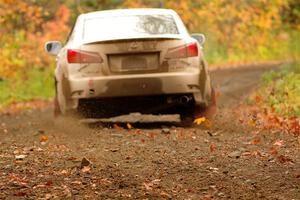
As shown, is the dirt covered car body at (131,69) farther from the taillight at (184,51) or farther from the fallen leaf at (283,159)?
the fallen leaf at (283,159)

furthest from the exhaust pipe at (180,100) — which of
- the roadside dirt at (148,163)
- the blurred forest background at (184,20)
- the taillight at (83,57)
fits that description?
the blurred forest background at (184,20)

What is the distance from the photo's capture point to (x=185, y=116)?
11.6 metres

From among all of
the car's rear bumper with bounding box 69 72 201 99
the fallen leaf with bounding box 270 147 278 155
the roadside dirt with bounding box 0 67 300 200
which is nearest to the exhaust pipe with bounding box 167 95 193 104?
the car's rear bumper with bounding box 69 72 201 99

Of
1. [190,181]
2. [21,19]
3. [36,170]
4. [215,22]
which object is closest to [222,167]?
[190,181]

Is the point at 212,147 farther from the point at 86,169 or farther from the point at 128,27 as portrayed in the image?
the point at 128,27

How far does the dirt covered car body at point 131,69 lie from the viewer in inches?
413

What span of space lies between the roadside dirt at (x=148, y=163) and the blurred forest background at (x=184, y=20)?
9.91 metres

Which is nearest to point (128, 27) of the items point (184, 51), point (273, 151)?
point (184, 51)

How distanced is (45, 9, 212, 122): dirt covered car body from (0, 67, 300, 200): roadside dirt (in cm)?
43

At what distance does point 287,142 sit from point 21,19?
684 inches

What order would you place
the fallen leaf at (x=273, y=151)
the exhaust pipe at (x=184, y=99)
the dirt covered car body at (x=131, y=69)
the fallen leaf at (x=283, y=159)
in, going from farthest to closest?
the exhaust pipe at (x=184, y=99), the dirt covered car body at (x=131, y=69), the fallen leaf at (x=273, y=151), the fallen leaf at (x=283, y=159)

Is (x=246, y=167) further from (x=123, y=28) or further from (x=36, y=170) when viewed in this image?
(x=123, y=28)

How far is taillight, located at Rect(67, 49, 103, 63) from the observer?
10523mm

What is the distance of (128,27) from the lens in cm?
1095
